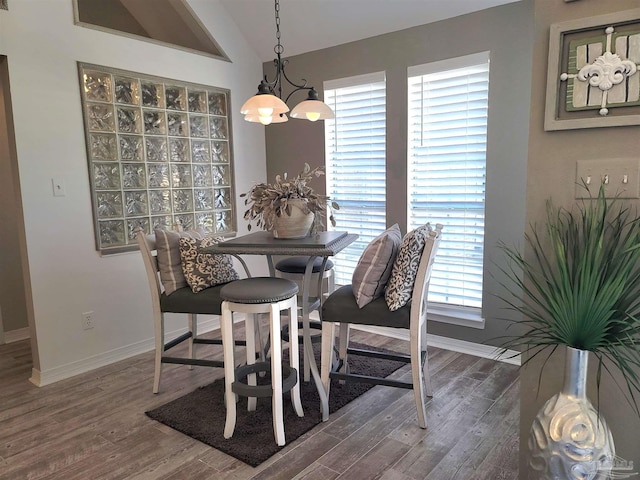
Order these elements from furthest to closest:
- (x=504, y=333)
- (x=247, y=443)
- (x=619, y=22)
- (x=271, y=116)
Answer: (x=504, y=333) → (x=271, y=116) → (x=247, y=443) → (x=619, y=22)

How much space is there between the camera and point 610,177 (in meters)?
1.41

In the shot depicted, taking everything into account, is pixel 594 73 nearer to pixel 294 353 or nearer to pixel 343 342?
pixel 294 353

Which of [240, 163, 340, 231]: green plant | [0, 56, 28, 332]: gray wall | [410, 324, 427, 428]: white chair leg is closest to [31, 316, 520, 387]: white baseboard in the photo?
[0, 56, 28, 332]: gray wall

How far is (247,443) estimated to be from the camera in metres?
2.24

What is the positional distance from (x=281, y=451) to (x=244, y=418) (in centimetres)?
38

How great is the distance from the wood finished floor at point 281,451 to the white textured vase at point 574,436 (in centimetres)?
66

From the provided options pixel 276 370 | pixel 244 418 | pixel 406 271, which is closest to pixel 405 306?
pixel 406 271

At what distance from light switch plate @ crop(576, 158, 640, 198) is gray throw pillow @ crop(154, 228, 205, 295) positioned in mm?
2171

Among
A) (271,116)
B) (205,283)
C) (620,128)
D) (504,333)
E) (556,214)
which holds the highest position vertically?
(271,116)

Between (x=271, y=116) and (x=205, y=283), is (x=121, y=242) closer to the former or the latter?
(x=205, y=283)

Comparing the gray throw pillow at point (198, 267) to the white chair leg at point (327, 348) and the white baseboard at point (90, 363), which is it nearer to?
the white chair leg at point (327, 348)

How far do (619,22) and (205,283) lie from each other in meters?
2.30

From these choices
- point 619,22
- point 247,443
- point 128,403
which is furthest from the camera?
point 128,403

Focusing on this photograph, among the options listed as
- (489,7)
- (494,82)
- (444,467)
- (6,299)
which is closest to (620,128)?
(444,467)
